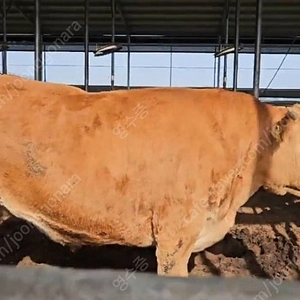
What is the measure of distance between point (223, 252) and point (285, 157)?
1.52 metres

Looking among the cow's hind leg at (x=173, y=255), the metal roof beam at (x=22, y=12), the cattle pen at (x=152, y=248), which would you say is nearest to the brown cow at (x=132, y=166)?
the cow's hind leg at (x=173, y=255)

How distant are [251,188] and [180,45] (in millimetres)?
12555

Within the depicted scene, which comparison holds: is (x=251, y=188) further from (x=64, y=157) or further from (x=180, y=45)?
(x=180, y=45)

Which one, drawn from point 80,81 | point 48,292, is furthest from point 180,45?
point 48,292

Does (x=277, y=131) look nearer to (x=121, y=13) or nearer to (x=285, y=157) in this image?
(x=285, y=157)

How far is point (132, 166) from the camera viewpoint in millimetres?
3582

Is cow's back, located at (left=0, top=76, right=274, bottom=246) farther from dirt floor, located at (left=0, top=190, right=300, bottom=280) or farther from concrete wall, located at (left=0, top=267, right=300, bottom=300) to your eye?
concrete wall, located at (left=0, top=267, right=300, bottom=300)

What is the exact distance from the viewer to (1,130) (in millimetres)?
3602

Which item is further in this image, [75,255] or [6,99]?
[75,255]

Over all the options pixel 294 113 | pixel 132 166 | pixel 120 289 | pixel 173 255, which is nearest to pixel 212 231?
pixel 173 255

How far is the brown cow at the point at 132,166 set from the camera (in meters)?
3.54

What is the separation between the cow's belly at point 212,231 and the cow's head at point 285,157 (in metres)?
0.40

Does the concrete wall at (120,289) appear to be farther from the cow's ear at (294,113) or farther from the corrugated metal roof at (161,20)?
the corrugated metal roof at (161,20)

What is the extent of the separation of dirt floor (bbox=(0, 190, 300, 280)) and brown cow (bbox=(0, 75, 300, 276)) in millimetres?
A: 905
